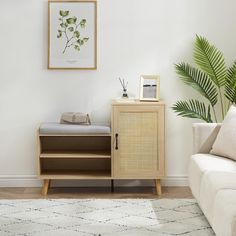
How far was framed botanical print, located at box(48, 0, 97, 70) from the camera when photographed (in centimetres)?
521

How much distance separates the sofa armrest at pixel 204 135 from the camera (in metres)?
4.48

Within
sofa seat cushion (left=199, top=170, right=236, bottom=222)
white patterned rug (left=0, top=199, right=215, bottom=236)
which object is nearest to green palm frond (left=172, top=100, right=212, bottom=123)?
white patterned rug (left=0, top=199, right=215, bottom=236)

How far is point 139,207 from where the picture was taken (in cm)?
453

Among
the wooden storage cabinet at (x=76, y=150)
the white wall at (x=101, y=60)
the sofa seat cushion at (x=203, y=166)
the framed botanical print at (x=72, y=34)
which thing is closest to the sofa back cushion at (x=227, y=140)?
the sofa seat cushion at (x=203, y=166)

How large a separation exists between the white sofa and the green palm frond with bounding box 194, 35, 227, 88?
2.44 feet

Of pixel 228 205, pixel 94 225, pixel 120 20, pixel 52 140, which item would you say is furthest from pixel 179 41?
pixel 228 205

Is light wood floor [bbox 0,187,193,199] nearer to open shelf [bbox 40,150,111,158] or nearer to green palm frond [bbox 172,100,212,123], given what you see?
open shelf [bbox 40,150,111,158]

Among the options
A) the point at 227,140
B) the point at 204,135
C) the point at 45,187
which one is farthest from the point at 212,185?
the point at 45,187

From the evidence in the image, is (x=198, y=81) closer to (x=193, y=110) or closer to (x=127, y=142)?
(x=193, y=110)

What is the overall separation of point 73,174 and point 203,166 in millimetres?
1418

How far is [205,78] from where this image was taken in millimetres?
5223

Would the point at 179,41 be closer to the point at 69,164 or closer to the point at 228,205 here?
the point at 69,164

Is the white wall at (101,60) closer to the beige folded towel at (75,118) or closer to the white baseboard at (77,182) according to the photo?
the white baseboard at (77,182)

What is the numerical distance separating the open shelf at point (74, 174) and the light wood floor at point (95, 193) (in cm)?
16
